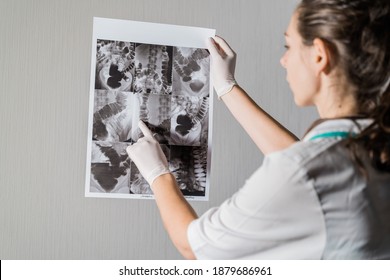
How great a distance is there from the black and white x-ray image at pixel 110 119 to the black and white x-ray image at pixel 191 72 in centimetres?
16

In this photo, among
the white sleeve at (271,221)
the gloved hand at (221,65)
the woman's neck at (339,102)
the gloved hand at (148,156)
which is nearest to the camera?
the white sleeve at (271,221)

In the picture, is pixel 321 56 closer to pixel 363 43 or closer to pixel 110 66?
pixel 363 43

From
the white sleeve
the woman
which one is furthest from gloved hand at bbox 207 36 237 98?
the white sleeve

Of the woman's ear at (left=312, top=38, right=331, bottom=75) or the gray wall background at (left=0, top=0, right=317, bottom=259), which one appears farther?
the gray wall background at (left=0, top=0, right=317, bottom=259)

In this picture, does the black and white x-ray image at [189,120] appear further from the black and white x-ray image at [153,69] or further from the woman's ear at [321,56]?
the woman's ear at [321,56]

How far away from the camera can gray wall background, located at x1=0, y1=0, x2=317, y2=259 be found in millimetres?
1337

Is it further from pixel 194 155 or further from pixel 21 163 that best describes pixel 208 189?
pixel 21 163

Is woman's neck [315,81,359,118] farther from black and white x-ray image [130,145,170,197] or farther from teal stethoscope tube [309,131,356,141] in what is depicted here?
black and white x-ray image [130,145,170,197]

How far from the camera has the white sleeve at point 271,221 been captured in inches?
30.4

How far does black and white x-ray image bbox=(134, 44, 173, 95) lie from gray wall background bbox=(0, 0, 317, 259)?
0.38 feet

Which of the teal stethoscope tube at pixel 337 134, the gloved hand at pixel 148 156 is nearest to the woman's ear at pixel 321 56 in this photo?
the teal stethoscope tube at pixel 337 134

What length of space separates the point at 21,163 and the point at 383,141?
0.93 m

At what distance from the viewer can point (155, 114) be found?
1.39 metres

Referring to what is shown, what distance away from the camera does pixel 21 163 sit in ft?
4.40
